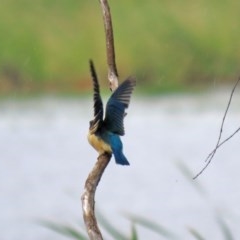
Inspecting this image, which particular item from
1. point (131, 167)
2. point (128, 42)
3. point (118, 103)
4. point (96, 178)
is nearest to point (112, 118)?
point (118, 103)

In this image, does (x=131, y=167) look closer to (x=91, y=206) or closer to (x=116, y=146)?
(x=116, y=146)

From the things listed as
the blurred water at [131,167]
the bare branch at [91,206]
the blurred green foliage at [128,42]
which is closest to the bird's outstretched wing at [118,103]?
the bare branch at [91,206]

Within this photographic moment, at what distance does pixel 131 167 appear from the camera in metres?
9.43

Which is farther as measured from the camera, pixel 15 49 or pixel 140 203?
pixel 15 49

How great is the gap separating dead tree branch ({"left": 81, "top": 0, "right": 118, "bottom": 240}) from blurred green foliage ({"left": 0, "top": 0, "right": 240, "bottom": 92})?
913 centimetres

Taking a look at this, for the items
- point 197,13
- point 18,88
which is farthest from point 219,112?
point 18,88

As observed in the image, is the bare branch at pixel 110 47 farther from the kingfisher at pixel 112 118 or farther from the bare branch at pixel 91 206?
the bare branch at pixel 91 206

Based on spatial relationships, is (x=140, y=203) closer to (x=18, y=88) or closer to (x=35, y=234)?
(x=35, y=234)

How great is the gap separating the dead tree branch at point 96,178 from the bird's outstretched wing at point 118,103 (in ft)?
0.05

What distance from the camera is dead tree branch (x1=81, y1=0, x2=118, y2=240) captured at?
6.93 ft

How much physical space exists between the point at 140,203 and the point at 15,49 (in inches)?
178

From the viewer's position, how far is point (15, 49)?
478 inches

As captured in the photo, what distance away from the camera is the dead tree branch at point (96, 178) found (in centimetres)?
211

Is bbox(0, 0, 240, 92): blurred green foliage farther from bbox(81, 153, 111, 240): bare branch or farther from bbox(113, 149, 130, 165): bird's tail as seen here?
bbox(81, 153, 111, 240): bare branch
